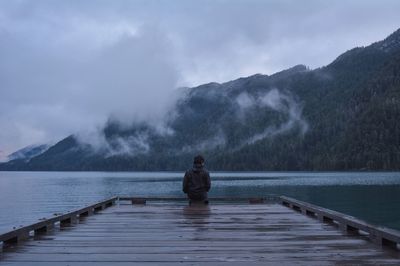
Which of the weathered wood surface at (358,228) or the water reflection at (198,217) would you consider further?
the water reflection at (198,217)

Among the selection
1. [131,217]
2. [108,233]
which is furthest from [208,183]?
[108,233]

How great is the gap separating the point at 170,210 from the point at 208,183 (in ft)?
5.22

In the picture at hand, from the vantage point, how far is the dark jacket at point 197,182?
17.8 m

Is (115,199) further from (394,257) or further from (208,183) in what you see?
(394,257)

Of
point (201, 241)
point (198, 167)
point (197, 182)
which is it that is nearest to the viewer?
point (201, 241)

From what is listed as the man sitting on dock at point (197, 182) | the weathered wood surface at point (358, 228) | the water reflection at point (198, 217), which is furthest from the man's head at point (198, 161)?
the weathered wood surface at point (358, 228)

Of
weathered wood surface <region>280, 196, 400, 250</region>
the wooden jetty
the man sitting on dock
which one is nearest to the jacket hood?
the man sitting on dock

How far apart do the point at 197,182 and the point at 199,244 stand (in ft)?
28.1

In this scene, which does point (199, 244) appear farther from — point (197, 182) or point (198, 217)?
point (197, 182)

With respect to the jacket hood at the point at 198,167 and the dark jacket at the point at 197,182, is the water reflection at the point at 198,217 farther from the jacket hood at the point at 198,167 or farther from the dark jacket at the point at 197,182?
the jacket hood at the point at 198,167

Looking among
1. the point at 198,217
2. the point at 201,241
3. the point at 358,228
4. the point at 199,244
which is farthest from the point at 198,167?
the point at 199,244

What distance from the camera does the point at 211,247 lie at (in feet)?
30.6

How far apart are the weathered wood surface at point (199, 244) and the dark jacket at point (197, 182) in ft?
12.1

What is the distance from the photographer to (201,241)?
1002cm
